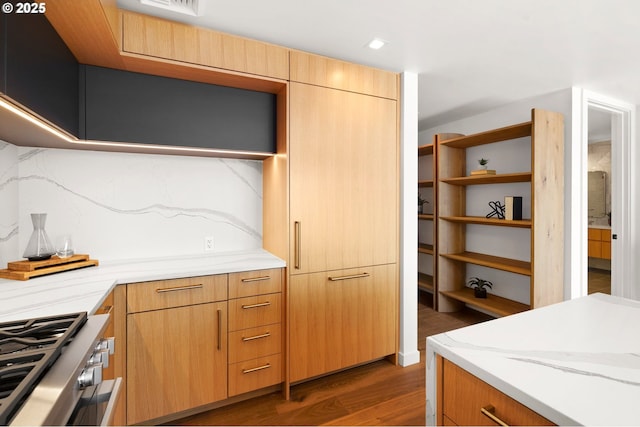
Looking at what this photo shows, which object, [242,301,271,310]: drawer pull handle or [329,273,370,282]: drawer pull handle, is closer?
[242,301,271,310]: drawer pull handle

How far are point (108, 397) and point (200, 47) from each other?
183 centimetres

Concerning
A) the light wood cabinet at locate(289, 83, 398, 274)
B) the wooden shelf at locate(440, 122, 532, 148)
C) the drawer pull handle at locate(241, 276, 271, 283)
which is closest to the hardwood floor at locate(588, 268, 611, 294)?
the wooden shelf at locate(440, 122, 532, 148)

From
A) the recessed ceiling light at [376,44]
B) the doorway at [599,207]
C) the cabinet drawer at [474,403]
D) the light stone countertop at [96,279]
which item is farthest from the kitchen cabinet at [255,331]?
the doorway at [599,207]

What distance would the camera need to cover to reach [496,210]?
3.61 m

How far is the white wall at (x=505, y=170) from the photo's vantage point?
3.00 meters

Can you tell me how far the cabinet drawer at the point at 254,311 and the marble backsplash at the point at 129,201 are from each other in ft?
2.09

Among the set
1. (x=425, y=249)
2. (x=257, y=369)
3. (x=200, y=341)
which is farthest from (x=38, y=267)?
(x=425, y=249)

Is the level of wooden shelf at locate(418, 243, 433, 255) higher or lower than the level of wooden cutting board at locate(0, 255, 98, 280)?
lower

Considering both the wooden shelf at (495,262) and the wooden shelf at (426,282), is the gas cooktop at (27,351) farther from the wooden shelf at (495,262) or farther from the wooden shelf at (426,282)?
the wooden shelf at (426,282)

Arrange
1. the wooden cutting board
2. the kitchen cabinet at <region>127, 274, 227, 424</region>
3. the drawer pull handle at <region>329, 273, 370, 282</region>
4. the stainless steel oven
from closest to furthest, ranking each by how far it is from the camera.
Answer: the stainless steel oven < the wooden cutting board < the kitchen cabinet at <region>127, 274, 227, 424</region> < the drawer pull handle at <region>329, 273, 370, 282</region>

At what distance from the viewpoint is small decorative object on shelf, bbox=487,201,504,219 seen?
3570 mm

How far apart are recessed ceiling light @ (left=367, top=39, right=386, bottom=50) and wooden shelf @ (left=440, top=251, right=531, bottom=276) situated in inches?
95.5

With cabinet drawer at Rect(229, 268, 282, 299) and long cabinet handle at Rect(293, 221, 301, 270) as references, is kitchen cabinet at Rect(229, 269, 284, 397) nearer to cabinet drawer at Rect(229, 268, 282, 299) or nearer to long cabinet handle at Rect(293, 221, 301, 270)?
cabinet drawer at Rect(229, 268, 282, 299)

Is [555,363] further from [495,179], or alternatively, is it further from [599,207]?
[599,207]
